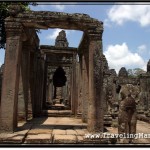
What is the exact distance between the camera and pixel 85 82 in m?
12.0

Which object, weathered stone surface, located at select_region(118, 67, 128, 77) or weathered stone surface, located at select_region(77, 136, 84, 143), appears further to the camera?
weathered stone surface, located at select_region(118, 67, 128, 77)

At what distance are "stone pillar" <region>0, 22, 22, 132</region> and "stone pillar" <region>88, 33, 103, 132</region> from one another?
2402 millimetres

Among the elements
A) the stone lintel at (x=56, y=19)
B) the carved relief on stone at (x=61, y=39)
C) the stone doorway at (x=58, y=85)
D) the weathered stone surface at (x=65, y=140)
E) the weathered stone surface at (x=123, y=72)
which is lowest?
the weathered stone surface at (x=65, y=140)

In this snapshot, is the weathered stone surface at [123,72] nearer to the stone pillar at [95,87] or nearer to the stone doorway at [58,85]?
the stone doorway at [58,85]

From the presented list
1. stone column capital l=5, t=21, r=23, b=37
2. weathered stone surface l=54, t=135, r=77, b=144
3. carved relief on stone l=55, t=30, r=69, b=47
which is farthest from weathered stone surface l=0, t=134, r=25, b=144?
carved relief on stone l=55, t=30, r=69, b=47

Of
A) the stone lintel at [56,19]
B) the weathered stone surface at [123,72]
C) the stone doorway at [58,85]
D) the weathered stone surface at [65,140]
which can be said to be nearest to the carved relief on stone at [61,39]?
the stone doorway at [58,85]

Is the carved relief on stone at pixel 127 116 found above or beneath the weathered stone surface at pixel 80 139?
above

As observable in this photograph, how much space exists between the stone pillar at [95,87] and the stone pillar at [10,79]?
7.88 ft

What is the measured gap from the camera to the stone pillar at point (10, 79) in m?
8.31

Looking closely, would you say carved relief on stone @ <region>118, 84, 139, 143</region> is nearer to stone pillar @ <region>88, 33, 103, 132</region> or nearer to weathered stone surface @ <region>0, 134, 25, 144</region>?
stone pillar @ <region>88, 33, 103, 132</region>

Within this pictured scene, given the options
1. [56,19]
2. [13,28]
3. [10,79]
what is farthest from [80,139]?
[13,28]

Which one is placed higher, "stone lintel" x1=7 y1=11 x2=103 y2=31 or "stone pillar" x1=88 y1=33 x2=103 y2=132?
"stone lintel" x1=7 y1=11 x2=103 y2=31

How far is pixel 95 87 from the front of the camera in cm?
870

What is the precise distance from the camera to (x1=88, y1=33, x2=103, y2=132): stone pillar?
28.2 ft
